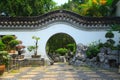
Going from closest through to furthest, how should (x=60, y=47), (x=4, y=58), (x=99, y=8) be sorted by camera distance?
1. (x=4, y=58)
2. (x=99, y=8)
3. (x=60, y=47)

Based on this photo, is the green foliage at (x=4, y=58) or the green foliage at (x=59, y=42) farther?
the green foliage at (x=59, y=42)

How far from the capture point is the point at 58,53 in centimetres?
2442

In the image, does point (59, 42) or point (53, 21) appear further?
point (59, 42)

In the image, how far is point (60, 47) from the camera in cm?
2616

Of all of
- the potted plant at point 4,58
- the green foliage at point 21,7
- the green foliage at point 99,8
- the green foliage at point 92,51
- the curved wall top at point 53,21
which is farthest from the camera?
the green foliage at point 21,7

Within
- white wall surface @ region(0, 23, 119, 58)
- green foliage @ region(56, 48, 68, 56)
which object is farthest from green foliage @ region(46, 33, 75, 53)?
white wall surface @ region(0, 23, 119, 58)

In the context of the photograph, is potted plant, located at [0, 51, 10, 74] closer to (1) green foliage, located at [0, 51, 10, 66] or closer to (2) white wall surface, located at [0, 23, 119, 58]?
(1) green foliage, located at [0, 51, 10, 66]

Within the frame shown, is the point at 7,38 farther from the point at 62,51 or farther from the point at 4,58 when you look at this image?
the point at 62,51

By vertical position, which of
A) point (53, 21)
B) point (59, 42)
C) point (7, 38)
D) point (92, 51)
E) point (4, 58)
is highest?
point (53, 21)

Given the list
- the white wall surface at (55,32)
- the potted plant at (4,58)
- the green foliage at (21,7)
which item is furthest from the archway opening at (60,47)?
the potted plant at (4,58)

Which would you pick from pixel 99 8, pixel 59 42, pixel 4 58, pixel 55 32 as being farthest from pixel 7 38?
pixel 59 42

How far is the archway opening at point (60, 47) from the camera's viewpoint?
2380cm

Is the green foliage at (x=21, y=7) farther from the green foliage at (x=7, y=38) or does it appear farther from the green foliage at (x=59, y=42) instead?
the green foliage at (x=7, y=38)

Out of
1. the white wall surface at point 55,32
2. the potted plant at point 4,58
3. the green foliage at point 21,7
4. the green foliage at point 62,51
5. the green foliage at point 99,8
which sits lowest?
the potted plant at point 4,58
